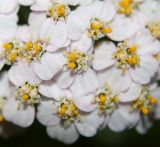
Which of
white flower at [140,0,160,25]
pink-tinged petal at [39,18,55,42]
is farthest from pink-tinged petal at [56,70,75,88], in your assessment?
white flower at [140,0,160,25]

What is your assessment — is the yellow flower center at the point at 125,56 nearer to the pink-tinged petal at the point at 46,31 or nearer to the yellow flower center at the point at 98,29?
the yellow flower center at the point at 98,29

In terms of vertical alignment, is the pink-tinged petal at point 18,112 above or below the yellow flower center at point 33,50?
below

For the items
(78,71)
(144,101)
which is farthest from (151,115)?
(78,71)

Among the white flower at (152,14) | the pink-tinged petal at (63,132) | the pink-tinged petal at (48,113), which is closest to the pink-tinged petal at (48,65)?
the pink-tinged petal at (48,113)

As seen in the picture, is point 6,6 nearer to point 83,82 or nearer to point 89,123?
point 83,82

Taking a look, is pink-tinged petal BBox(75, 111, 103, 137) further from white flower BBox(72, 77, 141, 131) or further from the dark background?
the dark background

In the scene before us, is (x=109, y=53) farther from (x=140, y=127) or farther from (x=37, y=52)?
(x=140, y=127)
